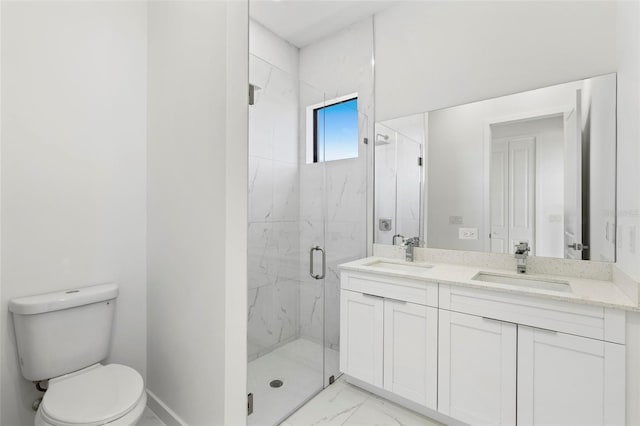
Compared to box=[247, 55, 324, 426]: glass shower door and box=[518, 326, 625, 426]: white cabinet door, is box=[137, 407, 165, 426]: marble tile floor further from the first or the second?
box=[518, 326, 625, 426]: white cabinet door

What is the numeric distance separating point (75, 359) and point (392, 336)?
5.75ft

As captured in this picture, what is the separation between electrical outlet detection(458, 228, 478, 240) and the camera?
6.74 ft

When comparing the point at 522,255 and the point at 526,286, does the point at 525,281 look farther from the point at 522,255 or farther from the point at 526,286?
the point at 522,255

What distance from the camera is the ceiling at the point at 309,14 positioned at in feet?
7.79

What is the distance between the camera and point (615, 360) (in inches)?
48.6

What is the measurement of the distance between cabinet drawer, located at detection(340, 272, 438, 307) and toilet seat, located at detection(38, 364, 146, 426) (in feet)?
4.27

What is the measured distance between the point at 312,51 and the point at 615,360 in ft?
9.63

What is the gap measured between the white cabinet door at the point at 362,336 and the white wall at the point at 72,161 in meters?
1.35

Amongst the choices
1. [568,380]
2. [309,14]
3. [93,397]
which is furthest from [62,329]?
[309,14]

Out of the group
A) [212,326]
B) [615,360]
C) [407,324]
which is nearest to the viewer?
[615,360]

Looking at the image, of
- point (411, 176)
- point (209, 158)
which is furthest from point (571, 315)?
point (209, 158)

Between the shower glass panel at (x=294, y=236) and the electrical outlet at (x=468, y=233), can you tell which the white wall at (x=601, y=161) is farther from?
the shower glass panel at (x=294, y=236)

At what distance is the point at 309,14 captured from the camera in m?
2.47

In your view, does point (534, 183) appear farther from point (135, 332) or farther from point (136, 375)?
point (135, 332)
